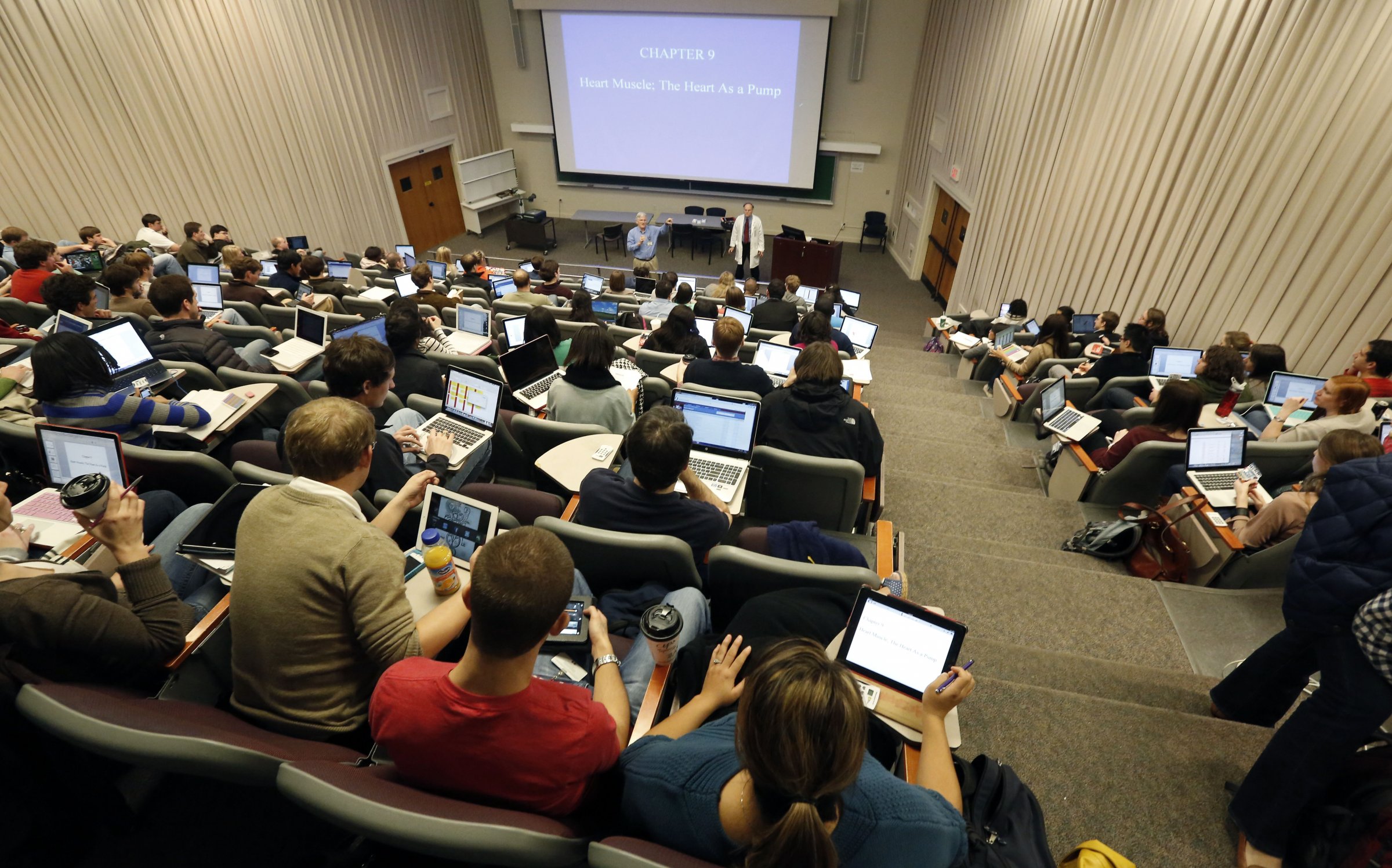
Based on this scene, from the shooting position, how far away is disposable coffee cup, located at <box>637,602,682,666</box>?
1.88 meters

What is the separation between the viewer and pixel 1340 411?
3.55 meters

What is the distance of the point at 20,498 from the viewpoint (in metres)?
2.83

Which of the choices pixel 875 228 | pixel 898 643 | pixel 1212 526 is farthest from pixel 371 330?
pixel 875 228

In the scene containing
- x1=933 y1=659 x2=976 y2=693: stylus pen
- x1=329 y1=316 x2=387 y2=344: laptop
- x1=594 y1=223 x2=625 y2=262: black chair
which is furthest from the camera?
x1=594 y1=223 x2=625 y2=262: black chair

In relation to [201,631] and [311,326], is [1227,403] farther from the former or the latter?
[311,326]

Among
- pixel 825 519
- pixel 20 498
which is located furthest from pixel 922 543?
pixel 20 498

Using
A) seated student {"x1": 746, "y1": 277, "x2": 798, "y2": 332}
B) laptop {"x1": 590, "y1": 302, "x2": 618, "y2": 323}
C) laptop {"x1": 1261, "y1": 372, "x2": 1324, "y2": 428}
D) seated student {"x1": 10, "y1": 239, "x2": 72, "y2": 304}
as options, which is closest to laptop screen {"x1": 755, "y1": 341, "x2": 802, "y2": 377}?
seated student {"x1": 746, "y1": 277, "x2": 798, "y2": 332}

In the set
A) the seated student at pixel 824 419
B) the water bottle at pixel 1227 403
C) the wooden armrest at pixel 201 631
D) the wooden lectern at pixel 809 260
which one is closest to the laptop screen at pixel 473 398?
the seated student at pixel 824 419

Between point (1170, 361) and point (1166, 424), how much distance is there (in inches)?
76.2

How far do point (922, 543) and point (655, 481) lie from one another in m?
1.89

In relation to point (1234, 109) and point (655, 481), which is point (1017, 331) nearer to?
point (1234, 109)

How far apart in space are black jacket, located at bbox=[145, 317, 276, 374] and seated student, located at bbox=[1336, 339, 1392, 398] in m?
7.14

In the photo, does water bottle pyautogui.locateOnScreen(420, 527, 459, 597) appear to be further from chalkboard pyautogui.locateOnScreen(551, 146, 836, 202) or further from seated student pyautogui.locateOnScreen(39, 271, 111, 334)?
chalkboard pyautogui.locateOnScreen(551, 146, 836, 202)

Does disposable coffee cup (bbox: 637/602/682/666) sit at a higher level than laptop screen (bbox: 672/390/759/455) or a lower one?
higher
